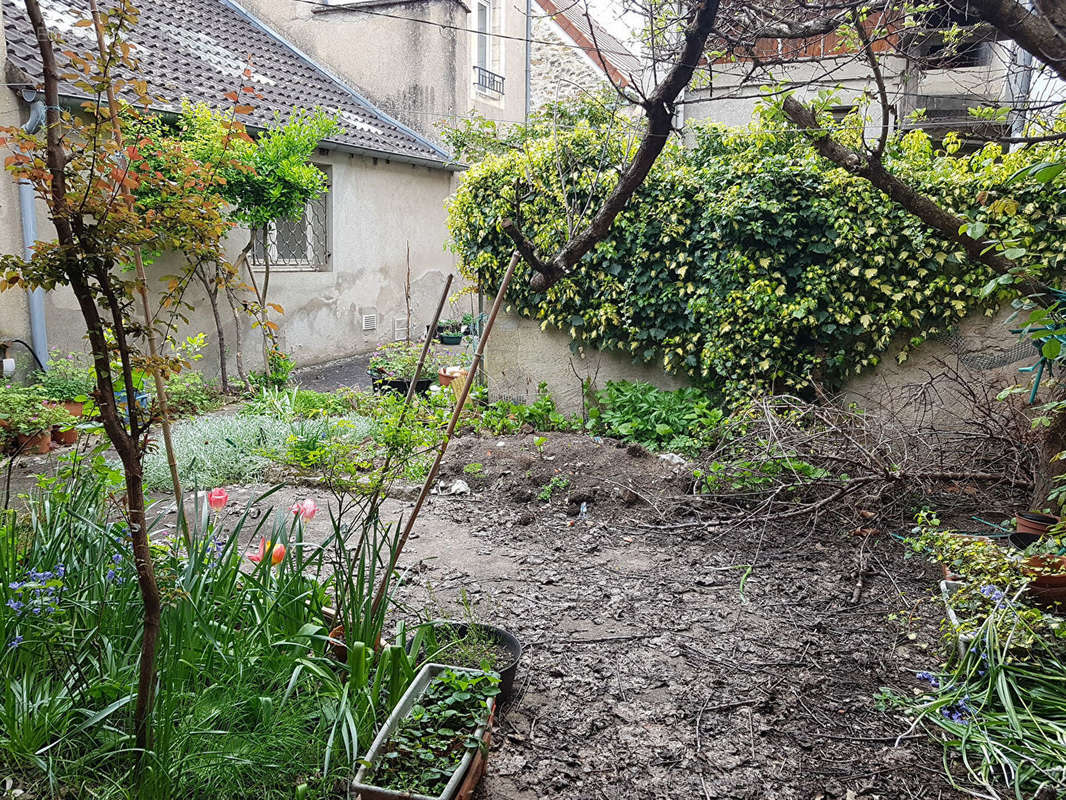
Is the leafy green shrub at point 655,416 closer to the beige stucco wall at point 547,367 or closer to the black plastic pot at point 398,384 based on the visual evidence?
the beige stucco wall at point 547,367

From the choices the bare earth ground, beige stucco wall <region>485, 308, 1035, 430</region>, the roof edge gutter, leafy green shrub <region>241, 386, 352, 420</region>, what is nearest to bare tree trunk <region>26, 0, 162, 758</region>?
the bare earth ground

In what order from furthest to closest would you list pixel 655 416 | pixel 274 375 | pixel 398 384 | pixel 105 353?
1. pixel 274 375
2. pixel 398 384
3. pixel 655 416
4. pixel 105 353

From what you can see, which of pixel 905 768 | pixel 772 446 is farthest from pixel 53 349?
pixel 905 768

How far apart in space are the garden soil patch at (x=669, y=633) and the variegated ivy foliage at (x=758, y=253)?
146 cm

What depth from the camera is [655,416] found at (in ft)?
21.0

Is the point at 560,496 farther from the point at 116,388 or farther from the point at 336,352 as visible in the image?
the point at 336,352

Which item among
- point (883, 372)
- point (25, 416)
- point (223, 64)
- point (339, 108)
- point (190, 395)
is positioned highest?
point (223, 64)

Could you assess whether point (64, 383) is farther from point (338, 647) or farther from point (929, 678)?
point (929, 678)

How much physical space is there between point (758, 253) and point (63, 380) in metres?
6.27

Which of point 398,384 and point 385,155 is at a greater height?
point 385,155

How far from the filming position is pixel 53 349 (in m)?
7.20

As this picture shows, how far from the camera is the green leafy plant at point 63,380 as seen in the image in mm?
6598

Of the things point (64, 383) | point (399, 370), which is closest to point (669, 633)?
point (399, 370)

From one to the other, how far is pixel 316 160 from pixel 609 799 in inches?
380
